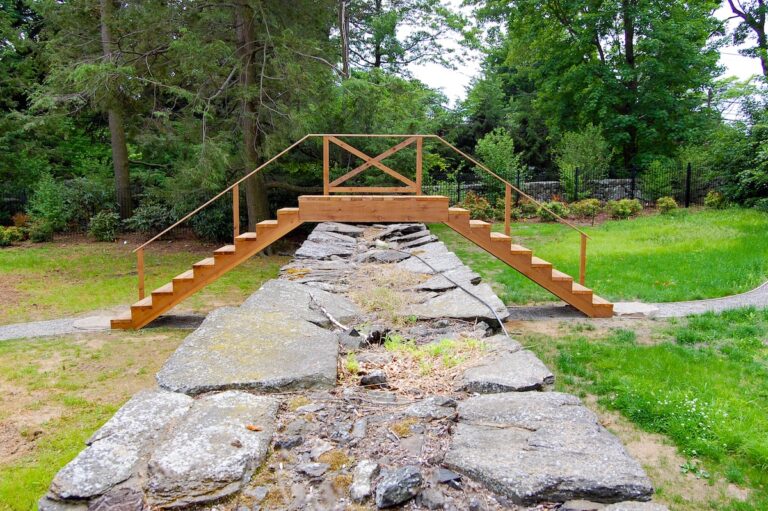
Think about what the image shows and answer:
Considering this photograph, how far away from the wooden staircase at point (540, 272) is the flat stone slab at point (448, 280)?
50.4 inches

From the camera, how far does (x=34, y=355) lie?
257 inches

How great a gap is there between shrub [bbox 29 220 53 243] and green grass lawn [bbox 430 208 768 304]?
1040cm

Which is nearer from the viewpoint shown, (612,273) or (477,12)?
(612,273)

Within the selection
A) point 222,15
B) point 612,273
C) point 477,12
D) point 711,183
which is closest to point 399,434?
point 612,273

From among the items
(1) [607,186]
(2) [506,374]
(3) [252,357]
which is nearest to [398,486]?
(2) [506,374]

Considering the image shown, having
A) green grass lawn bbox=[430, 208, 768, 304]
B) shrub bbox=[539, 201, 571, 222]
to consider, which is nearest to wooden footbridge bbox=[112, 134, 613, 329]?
green grass lawn bbox=[430, 208, 768, 304]

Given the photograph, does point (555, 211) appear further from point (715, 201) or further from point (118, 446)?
point (118, 446)

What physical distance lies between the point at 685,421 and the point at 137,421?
139 inches

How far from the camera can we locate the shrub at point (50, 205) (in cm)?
1651

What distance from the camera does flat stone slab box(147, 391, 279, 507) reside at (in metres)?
1.97

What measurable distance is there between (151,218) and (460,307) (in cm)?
1361

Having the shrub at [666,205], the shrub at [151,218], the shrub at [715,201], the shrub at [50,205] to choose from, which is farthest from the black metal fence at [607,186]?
the shrub at [50,205]

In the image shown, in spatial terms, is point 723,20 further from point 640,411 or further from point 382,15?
point 640,411

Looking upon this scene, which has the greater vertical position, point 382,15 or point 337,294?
point 382,15
